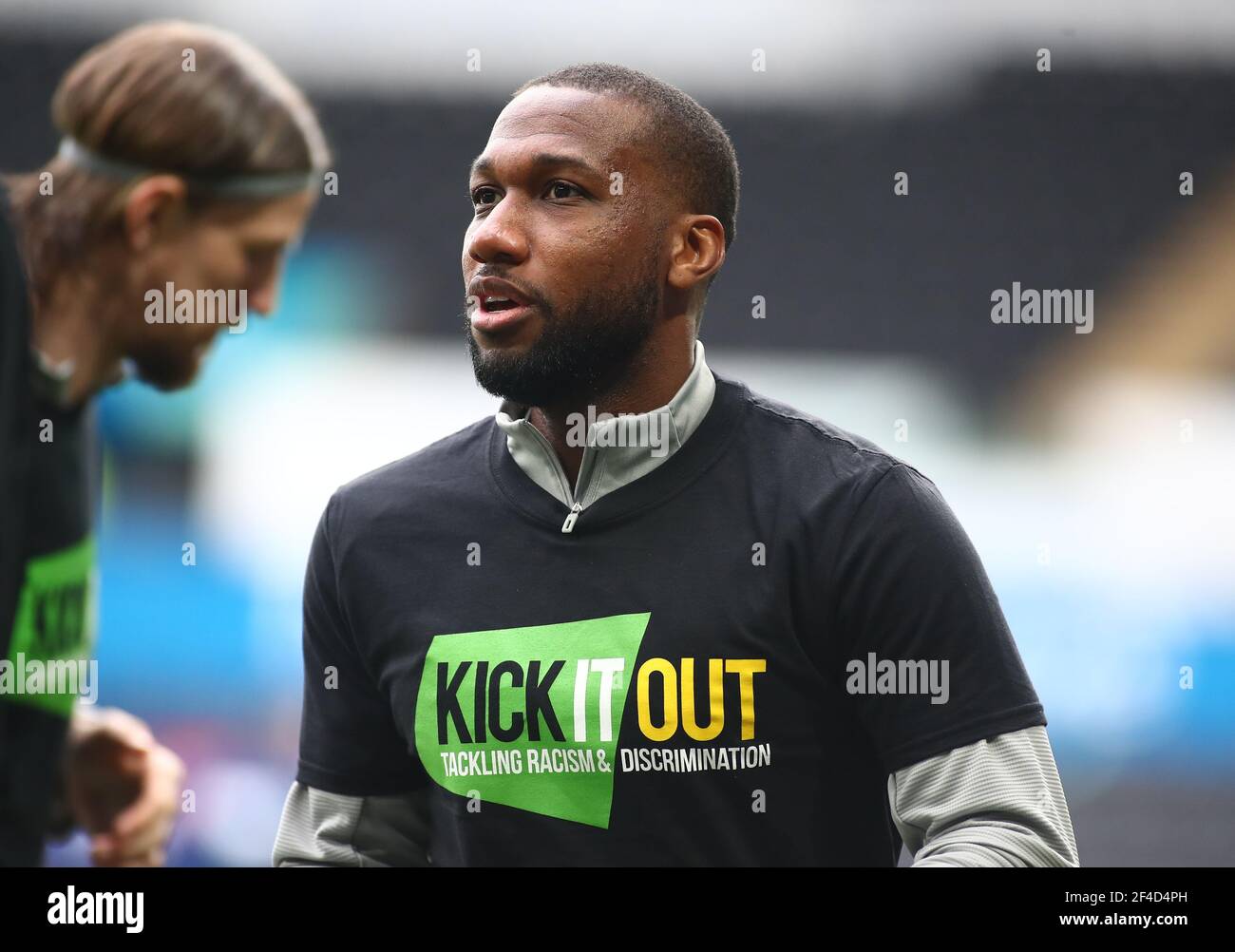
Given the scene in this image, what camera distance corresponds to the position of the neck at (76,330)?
148cm

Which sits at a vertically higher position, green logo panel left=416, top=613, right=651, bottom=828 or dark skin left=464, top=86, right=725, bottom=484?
dark skin left=464, top=86, right=725, bottom=484

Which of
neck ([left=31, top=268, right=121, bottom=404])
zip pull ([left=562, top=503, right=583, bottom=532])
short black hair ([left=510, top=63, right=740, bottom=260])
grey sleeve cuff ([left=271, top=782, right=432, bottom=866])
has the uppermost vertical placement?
short black hair ([left=510, top=63, right=740, bottom=260])

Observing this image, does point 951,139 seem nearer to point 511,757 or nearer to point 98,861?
point 511,757

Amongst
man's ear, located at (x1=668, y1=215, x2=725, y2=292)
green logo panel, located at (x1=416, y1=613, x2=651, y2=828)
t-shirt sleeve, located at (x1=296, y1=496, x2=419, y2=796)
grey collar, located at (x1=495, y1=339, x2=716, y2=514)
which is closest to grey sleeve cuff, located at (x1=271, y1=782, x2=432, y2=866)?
t-shirt sleeve, located at (x1=296, y1=496, x2=419, y2=796)

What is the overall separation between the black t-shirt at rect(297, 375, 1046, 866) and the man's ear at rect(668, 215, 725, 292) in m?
0.25

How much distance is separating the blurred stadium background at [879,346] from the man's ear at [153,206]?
2.89 meters

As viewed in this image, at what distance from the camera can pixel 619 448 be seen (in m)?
1.96

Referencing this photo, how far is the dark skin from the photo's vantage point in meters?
1.95

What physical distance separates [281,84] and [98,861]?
1.02 meters

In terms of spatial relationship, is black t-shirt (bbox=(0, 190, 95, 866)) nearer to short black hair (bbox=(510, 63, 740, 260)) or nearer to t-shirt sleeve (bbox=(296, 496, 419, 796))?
t-shirt sleeve (bbox=(296, 496, 419, 796))

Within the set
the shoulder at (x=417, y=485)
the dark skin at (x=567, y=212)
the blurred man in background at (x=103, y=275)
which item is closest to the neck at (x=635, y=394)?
the dark skin at (x=567, y=212)

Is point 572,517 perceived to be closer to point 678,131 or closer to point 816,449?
point 816,449

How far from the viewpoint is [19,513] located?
1311 millimetres

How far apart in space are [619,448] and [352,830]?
697 mm
